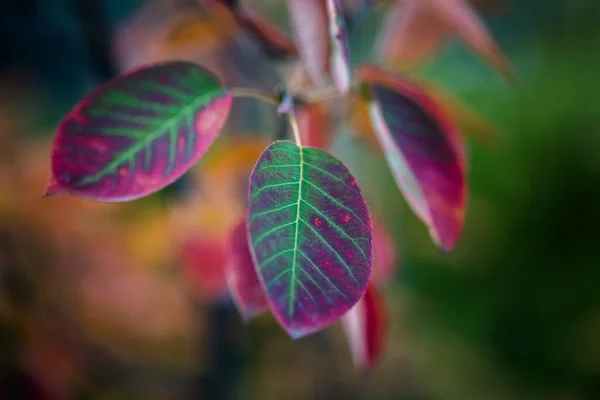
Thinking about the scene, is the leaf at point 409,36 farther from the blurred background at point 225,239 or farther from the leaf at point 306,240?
the leaf at point 306,240

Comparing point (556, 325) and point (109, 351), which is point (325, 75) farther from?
point (556, 325)

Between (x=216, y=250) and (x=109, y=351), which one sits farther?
(x=109, y=351)

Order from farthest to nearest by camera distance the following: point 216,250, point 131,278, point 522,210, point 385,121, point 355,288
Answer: point 522,210 < point 131,278 < point 216,250 < point 385,121 < point 355,288

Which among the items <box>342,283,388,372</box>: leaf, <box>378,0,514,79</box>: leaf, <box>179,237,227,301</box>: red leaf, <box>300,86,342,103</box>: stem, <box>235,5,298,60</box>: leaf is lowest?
<box>342,283,388,372</box>: leaf

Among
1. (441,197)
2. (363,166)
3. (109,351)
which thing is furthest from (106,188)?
(363,166)

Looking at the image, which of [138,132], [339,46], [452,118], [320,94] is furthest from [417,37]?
[138,132]

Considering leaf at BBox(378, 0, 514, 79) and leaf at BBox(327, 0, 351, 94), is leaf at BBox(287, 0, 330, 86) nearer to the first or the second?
leaf at BBox(327, 0, 351, 94)

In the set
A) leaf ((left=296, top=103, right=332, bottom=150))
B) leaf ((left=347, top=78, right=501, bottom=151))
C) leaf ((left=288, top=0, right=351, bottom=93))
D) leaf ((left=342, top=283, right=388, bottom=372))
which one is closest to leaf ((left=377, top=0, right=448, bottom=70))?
leaf ((left=347, top=78, right=501, bottom=151))

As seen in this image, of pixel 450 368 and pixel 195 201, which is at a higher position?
pixel 195 201
